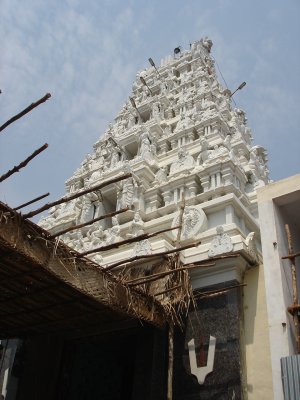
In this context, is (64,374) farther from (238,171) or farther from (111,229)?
(238,171)

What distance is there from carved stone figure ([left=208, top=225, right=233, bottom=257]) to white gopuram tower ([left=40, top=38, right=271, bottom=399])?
0.09 ft

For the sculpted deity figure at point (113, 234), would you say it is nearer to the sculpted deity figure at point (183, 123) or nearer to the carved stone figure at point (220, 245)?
the carved stone figure at point (220, 245)

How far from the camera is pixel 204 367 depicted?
9555 mm

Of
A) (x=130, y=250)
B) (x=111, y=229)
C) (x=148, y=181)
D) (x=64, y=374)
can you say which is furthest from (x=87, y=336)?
(x=148, y=181)

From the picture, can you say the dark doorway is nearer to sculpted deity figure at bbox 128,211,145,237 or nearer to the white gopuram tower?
the white gopuram tower

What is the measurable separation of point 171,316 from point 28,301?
2928 millimetres

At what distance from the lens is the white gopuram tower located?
32.1ft

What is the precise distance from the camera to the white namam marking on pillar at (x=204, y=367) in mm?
9469

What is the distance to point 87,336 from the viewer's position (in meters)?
11.5

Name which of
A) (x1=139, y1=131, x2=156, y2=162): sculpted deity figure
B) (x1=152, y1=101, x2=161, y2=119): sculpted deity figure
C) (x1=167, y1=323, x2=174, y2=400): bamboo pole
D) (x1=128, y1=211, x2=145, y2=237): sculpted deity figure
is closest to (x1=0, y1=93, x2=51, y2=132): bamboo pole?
(x1=167, y1=323, x2=174, y2=400): bamboo pole

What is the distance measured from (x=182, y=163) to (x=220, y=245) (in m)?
5.68

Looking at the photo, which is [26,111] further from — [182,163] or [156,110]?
[156,110]

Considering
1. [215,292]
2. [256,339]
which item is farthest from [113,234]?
[256,339]

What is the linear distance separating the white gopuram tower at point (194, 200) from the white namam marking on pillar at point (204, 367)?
0.08 ft
